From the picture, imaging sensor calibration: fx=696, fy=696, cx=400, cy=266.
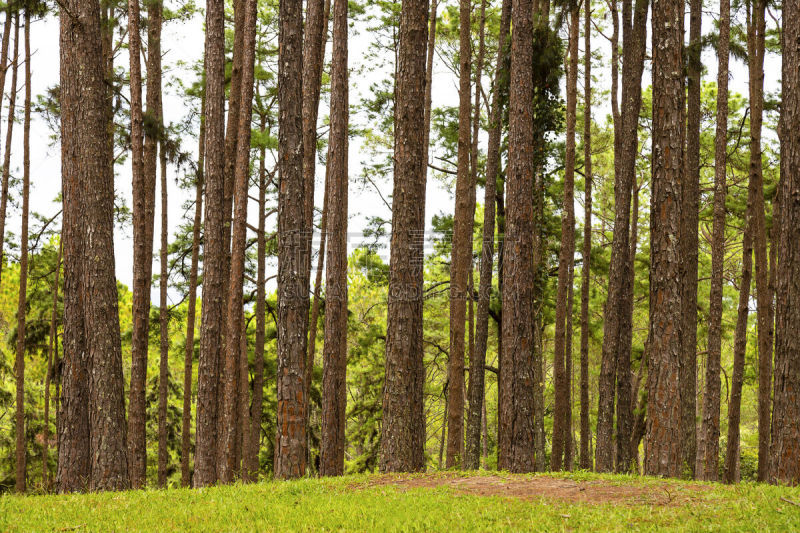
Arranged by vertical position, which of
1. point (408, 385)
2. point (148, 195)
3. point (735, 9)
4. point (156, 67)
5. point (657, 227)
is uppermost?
point (735, 9)

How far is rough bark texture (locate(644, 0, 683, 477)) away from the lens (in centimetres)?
920

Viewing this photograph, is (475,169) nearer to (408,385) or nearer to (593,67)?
(593,67)

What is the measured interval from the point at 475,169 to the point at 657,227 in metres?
10.7

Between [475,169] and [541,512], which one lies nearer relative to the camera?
[541,512]

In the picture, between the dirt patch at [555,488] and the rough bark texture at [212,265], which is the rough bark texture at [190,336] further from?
the dirt patch at [555,488]

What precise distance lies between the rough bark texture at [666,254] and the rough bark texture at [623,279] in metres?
5.30

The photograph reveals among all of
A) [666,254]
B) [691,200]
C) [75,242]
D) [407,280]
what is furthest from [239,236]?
[691,200]

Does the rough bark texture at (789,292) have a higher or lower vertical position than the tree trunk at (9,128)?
lower

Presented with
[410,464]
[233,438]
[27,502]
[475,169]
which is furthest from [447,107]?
[27,502]

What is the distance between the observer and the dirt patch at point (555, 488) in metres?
7.45

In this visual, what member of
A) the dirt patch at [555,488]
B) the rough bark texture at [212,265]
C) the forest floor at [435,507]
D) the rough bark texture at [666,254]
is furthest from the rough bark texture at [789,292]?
the rough bark texture at [212,265]

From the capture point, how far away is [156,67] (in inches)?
632

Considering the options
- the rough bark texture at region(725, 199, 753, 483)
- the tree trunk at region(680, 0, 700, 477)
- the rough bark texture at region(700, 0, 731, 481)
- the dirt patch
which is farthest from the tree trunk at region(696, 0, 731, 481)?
the dirt patch

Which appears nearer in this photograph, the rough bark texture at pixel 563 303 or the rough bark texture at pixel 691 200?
the rough bark texture at pixel 691 200
